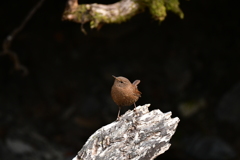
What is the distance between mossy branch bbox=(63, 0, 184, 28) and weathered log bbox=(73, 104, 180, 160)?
1668 mm

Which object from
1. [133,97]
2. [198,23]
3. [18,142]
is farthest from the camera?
[198,23]

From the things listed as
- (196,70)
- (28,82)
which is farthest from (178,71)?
(28,82)

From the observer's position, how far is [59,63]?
8.37 metres

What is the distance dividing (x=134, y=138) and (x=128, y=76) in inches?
166

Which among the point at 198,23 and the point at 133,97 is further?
the point at 198,23

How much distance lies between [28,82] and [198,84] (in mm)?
3596

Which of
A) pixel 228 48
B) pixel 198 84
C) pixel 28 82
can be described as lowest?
pixel 198 84

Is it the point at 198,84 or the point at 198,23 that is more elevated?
the point at 198,23

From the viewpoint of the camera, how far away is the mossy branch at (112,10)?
5.39 m

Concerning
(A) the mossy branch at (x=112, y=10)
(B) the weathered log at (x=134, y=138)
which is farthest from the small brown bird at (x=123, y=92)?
(A) the mossy branch at (x=112, y=10)

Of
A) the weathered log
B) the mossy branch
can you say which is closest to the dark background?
the mossy branch

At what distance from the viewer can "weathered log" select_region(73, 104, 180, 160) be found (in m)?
4.07

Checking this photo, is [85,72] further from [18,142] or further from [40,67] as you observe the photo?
[18,142]

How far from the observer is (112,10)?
18.1 feet
